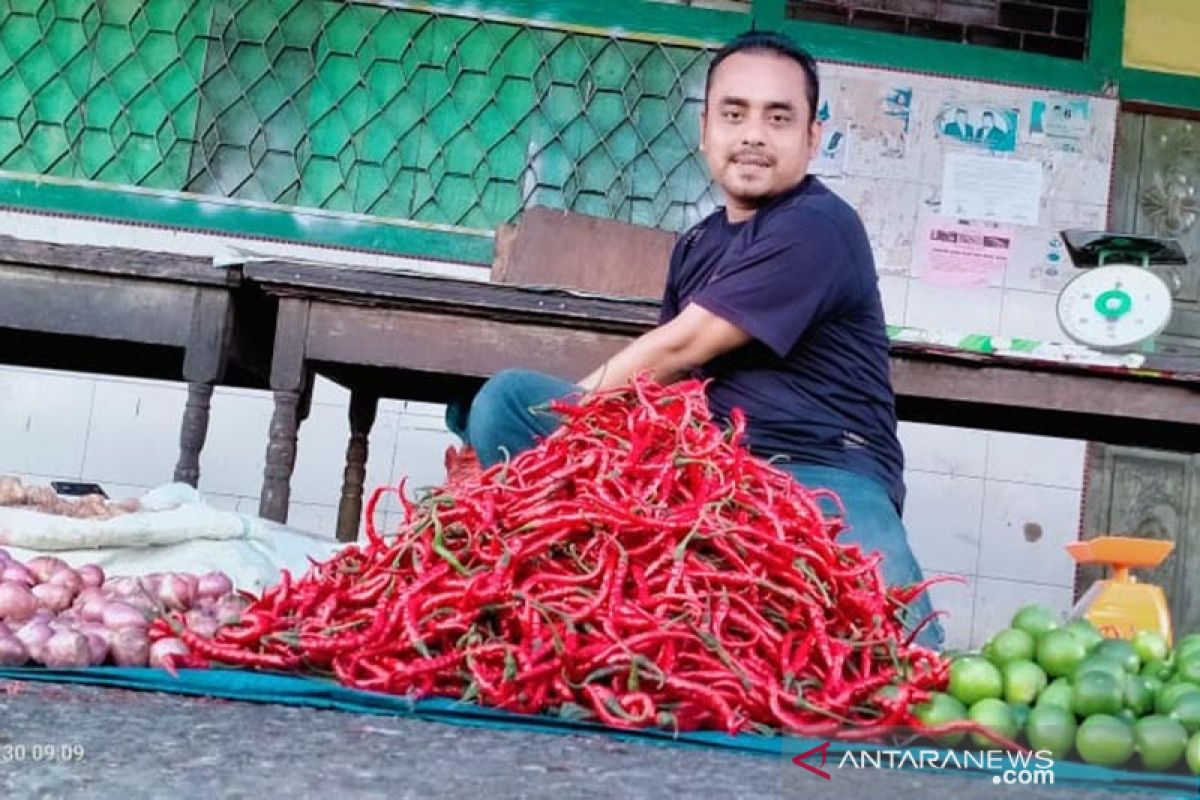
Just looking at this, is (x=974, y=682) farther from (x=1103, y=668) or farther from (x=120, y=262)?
(x=120, y=262)

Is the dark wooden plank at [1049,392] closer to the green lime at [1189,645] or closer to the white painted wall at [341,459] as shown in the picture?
the green lime at [1189,645]

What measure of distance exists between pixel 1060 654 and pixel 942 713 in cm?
23

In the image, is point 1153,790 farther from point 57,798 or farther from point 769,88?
point 769,88

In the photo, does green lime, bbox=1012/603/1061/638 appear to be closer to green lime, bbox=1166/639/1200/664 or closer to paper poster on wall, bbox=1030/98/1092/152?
green lime, bbox=1166/639/1200/664

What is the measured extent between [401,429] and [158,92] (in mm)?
1622

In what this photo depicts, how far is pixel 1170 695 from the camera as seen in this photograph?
2.06 metres

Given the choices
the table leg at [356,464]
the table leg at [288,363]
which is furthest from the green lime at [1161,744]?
the table leg at [356,464]

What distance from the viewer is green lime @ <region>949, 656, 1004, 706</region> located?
210 cm

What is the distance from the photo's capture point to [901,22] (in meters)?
6.34

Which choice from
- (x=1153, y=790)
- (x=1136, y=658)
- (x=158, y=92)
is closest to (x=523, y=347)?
(x=1136, y=658)

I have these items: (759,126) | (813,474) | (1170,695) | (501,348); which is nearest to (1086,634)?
(1170,695)

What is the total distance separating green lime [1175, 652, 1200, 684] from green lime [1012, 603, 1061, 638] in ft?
0.59

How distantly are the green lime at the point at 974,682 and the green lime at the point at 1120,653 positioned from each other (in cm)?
15

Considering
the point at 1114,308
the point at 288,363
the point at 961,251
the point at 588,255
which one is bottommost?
the point at 288,363
